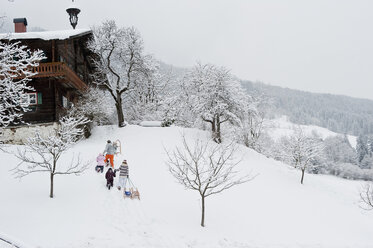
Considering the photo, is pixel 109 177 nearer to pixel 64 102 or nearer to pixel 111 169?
pixel 111 169

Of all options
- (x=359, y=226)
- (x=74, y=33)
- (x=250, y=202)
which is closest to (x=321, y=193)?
(x=359, y=226)

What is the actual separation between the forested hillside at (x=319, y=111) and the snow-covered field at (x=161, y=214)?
106806 millimetres

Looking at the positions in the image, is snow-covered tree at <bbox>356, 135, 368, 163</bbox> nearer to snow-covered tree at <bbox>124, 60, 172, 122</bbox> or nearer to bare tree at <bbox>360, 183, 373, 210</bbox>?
bare tree at <bbox>360, 183, 373, 210</bbox>

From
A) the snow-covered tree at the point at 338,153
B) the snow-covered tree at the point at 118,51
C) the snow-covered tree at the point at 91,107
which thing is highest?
the snow-covered tree at the point at 118,51

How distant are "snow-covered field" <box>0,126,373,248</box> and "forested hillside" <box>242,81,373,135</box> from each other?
350 feet

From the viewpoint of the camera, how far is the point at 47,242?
838 cm

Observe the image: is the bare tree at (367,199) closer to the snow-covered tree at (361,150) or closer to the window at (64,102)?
the window at (64,102)

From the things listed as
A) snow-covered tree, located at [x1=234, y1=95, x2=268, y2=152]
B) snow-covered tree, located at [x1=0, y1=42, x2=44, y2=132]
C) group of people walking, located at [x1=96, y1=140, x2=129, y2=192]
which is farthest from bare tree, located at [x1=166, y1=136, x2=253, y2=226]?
snow-covered tree, located at [x1=234, y1=95, x2=268, y2=152]

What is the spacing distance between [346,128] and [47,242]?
542 ft

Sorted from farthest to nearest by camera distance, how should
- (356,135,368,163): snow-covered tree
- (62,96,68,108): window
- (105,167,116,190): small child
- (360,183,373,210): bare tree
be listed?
(356,135,368,163): snow-covered tree < (62,96,68,108): window < (360,183,373,210): bare tree < (105,167,116,190): small child

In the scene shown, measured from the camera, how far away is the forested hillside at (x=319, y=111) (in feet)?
469

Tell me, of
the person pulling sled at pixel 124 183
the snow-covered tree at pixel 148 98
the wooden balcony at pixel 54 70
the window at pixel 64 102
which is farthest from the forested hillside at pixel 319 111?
the person pulling sled at pixel 124 183

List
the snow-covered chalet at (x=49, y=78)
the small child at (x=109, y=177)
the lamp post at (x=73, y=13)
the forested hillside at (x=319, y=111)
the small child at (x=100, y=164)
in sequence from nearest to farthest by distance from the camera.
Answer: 1. the small child at (x=109, y=177)
2. the small child at (x=100, y=164)
3. the snow-covered chalet at (x=49, y=78)
4. the lamp post at (x=73, y=13)
5. the forested hillside at (x=319, y=111)

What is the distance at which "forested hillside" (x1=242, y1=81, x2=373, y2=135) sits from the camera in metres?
143
